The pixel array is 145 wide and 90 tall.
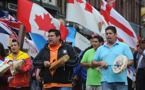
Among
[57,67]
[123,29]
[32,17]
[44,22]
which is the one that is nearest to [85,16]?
[123,29]

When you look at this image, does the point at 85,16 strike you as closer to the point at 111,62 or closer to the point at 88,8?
the point at 88,8

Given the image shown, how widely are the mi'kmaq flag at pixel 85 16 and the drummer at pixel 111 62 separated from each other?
3.95 meters

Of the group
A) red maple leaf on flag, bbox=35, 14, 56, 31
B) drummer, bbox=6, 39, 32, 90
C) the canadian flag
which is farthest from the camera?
red maple leaf on flag, bbox=35, 14, 56, 31

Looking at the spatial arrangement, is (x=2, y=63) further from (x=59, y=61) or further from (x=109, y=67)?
(x=109, y=67)

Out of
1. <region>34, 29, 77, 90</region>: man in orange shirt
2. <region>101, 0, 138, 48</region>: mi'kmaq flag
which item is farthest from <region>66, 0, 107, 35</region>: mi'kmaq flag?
<region>34, 29, 77, 90</region>: man in orange shirt

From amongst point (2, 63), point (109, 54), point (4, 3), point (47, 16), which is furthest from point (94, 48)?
point (4, 3)

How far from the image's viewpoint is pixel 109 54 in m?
10.7

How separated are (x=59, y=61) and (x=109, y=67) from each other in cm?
97

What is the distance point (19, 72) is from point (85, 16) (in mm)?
4475

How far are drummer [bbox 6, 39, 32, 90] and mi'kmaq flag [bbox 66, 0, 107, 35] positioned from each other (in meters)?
4.00

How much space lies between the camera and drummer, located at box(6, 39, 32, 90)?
1084 cm

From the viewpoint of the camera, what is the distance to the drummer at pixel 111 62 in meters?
10.6

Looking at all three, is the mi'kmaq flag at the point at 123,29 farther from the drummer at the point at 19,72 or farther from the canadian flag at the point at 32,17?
the drummer at the point at 19,72

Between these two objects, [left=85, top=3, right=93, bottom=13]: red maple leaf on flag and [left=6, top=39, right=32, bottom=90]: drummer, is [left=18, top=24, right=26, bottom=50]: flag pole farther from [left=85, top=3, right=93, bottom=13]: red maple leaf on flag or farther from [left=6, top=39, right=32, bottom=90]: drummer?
[left=85, top=3, right=93, bottom=13]: red maple leaf on flag
